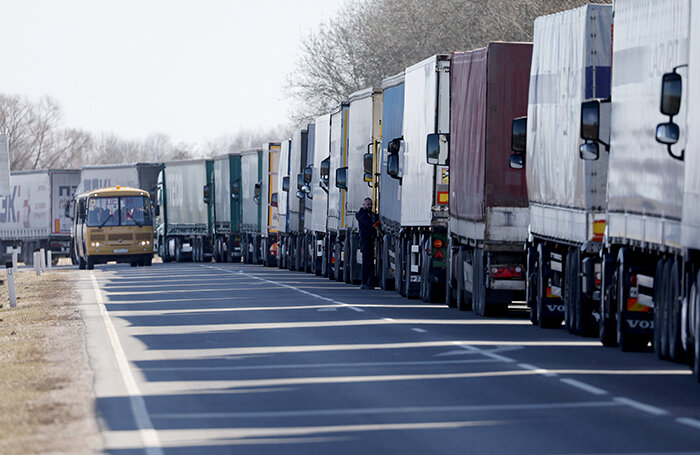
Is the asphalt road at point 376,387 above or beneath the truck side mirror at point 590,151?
beneath

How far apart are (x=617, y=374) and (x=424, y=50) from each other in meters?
52.5

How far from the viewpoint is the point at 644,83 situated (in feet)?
54.6

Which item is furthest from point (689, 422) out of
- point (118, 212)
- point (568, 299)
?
point (118, 212)

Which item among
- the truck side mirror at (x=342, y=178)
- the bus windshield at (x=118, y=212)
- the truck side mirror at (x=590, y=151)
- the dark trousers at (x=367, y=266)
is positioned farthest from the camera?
the bus windshield at (x=118, y=212)

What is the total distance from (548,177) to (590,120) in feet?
9.17

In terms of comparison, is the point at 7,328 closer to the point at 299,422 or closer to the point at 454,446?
the point at 299,422

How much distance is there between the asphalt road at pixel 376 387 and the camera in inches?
432

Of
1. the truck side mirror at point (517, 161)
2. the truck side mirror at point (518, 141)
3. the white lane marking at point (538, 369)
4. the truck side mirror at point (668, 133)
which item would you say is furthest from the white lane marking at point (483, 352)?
the truck side mirror at point (517, 161)

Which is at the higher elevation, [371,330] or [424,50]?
[424,50]

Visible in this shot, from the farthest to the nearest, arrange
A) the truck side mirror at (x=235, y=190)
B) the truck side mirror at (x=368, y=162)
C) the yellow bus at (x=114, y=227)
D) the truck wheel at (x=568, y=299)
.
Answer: the truck side mirror at (x=235, y=190) < the yellow bus at (x=114, y=227) < the truck side mirror at (x=368, y=162) < the truck wheel at (x=568, y=299)

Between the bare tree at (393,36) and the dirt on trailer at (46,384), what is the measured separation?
100 feet

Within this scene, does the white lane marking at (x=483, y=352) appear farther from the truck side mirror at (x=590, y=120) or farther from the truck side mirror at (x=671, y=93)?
the truck side mirror at (x=671, y=93)

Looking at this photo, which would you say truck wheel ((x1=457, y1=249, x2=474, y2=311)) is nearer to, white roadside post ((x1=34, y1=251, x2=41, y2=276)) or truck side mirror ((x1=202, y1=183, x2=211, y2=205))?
white roadside post ((x1=34, y1=251, x2=41, y2=276))

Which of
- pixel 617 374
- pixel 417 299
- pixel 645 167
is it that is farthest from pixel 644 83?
pixel 417 299
